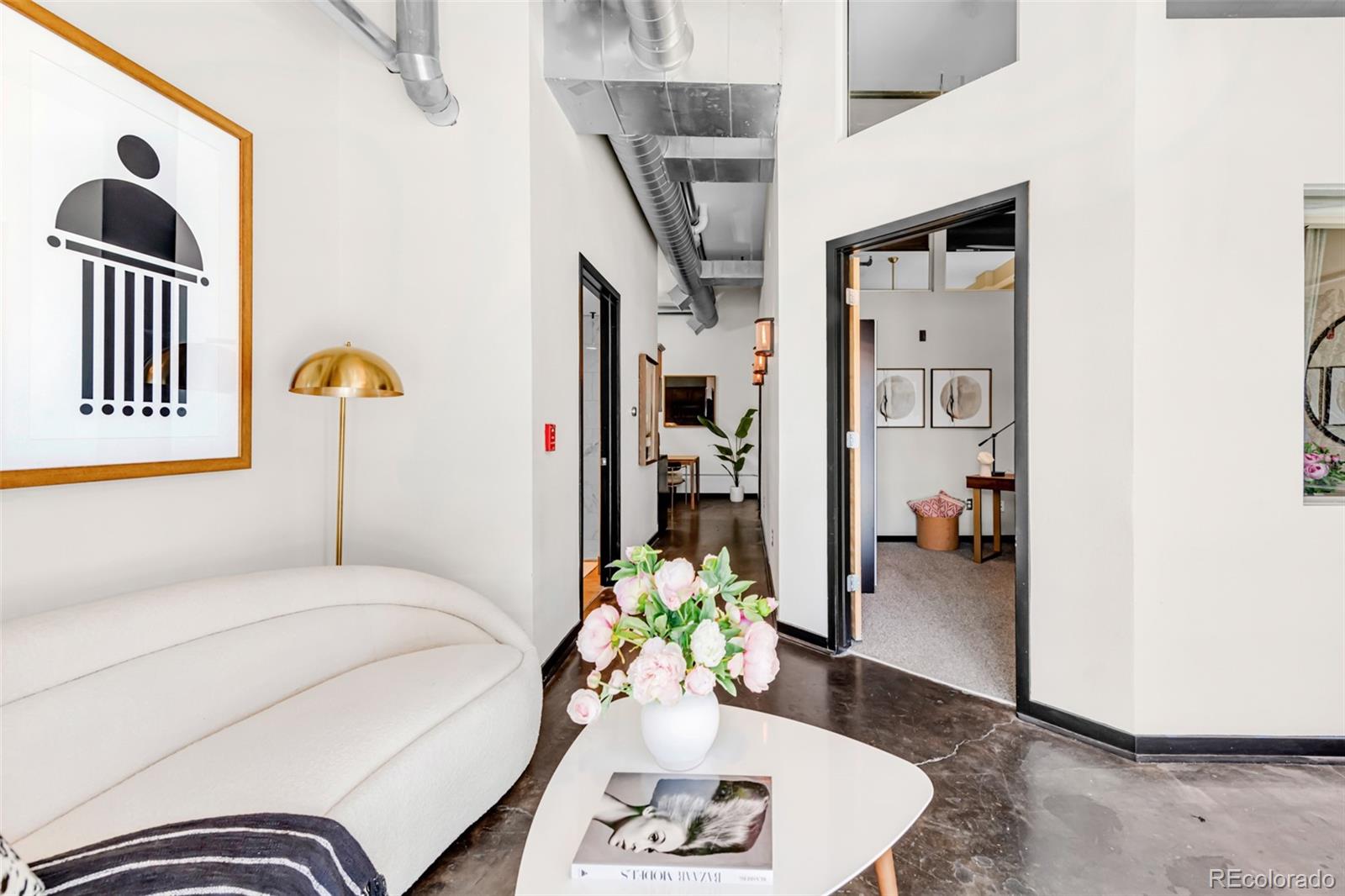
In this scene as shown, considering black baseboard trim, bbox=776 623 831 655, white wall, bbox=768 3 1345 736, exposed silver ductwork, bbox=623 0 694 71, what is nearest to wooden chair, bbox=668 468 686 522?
black baseboard trim, bbox=776 623 831 655

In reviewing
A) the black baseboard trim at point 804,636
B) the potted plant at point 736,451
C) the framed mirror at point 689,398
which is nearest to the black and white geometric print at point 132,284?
the black baseboard trim at point 804,636

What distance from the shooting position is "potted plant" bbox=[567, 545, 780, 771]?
50.6 inches

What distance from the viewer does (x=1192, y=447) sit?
88.0 inches

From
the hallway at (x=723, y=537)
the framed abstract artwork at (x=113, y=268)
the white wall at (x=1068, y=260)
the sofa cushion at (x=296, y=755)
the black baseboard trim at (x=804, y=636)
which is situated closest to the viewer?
the sofa cushion at (x=296, y=755)

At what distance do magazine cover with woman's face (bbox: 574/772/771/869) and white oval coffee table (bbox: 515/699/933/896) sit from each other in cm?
3

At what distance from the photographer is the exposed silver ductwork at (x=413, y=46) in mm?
2217

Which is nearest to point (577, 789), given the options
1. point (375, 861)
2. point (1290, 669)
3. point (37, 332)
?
point (375, 861)

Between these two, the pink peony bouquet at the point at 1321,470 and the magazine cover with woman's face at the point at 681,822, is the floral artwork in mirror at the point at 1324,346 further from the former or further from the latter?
the magazine cover with woman's face at the point at 681,822

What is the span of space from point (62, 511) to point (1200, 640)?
12.2 feet

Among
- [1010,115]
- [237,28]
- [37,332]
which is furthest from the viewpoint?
[1010,115]

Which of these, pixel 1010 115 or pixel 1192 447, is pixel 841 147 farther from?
pixel 1192 447

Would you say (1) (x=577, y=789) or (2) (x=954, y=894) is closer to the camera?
(1) (x=577, y=789)

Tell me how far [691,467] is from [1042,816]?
7456mm

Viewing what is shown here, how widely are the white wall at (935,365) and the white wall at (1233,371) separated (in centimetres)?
403
